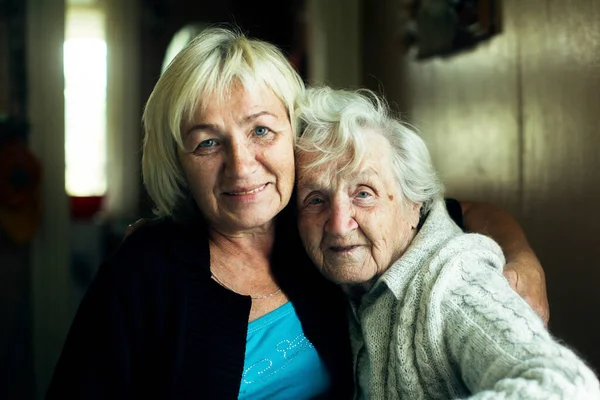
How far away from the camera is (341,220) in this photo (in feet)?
4.67

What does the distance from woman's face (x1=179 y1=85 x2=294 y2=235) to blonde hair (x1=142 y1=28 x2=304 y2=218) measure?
0.02m

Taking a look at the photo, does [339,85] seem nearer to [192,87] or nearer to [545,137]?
[545,137]

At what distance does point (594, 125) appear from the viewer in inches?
67.6

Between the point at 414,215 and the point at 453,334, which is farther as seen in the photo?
the point at 414,215

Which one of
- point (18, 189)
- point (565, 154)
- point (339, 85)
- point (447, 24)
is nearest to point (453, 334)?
point (565, 154)

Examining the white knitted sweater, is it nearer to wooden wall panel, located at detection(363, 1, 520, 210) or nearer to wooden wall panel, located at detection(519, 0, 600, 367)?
wooden wall panel, located at detection(519, 0, 600, 367)

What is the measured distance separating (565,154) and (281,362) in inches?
37.4

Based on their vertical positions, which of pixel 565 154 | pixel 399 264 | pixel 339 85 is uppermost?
pixel 339 85

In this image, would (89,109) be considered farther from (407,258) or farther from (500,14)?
(407,258)

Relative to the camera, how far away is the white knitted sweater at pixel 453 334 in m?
1.01

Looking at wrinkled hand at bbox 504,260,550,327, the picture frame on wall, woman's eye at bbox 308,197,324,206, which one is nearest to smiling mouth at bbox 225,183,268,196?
woman's eye at bbox 308,197,324,206

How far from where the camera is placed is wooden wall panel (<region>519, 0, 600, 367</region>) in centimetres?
173

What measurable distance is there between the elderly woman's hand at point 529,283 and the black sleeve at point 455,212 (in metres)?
0.20

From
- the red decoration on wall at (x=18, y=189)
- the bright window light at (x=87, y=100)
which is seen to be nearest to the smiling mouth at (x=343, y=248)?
the red decoration on wall at (x=18, y=189)
